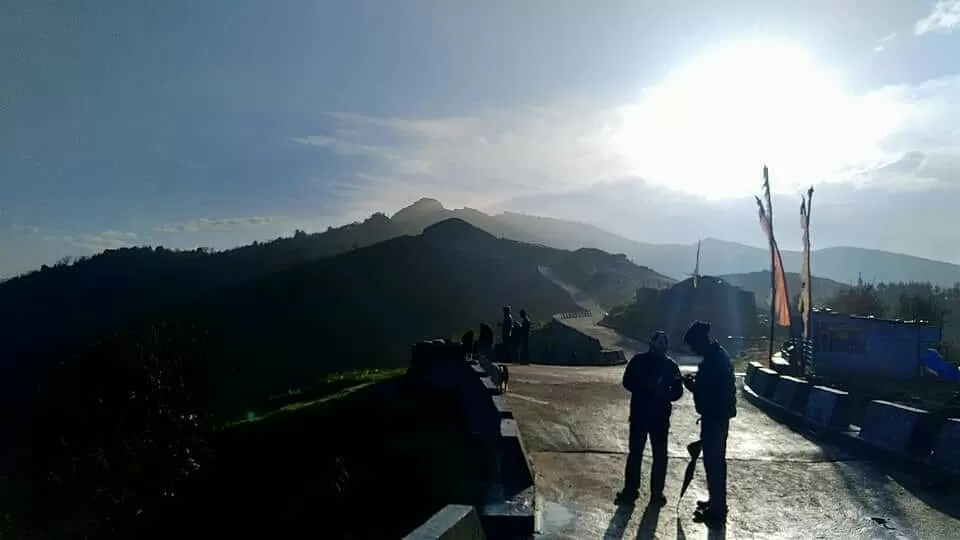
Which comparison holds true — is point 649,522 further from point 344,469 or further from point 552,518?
point 344,469

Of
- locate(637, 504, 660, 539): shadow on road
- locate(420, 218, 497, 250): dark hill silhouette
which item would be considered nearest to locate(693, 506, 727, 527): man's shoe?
locate(637, 504, 660, 539): shadow on road

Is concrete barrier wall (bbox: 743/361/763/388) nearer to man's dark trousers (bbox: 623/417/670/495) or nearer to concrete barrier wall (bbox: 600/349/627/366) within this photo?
man's dark trousers (bbox: 623/417/670/495)

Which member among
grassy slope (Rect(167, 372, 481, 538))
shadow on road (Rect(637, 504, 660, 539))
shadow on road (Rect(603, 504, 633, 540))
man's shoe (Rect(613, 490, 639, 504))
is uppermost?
man's shoe (Rect(613, 490, 639, 504))

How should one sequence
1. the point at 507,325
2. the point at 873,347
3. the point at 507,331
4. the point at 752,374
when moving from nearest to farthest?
1. the point at 752,374
2. the point at 507,325
3. the point at 507,331
4. the point at 873,347

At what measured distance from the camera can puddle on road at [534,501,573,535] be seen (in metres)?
6.81

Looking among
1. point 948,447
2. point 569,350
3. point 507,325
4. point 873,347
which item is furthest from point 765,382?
point 873,347

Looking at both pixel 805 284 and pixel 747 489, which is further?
pixel 805 284

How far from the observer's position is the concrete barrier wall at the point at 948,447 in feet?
30.5

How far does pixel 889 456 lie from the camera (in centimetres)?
1032

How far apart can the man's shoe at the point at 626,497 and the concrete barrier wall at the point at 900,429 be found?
4517mm

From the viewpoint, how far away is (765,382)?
16500 millimetres

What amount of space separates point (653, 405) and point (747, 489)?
197 cm

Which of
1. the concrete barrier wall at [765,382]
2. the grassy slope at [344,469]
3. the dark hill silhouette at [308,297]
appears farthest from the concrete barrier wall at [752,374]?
the dark hill silhouette at [308,297]

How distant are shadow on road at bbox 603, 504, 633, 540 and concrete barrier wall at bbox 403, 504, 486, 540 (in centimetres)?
218
